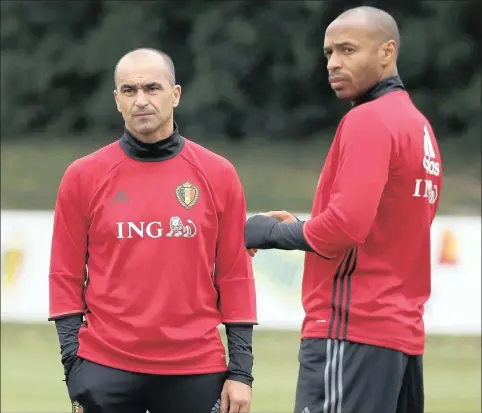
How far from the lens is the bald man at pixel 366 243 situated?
150 inches

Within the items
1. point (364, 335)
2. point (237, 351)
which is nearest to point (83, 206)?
point (237, 351)

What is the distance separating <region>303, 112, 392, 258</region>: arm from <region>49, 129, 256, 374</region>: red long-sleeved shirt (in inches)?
20.0

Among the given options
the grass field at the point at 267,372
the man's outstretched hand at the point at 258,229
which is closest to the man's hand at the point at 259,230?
the man's outstretched hand at the point at 258,229

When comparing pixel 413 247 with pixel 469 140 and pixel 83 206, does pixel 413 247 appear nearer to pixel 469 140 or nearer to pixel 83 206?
pixel 83 206

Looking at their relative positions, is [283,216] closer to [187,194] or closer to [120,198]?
[187,194]

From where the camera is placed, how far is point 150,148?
421 cm

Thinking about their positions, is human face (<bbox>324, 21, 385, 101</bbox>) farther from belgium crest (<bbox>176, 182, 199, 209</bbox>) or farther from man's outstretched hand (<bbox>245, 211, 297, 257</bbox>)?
belgium crest (<bbox>176, 182, 199, 209</bbox>)

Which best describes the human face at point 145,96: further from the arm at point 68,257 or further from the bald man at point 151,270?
A: the arm at point 68,257

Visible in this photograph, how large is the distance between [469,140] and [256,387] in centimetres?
1541

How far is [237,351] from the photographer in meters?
4.21

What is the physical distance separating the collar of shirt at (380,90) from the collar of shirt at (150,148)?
65 cm

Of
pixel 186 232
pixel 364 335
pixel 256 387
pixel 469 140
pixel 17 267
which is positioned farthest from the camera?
pixel 469 140

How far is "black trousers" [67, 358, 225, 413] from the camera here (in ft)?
13.4

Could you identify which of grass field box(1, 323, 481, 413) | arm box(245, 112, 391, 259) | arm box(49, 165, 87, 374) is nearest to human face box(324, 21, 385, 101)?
arm box(245, 112, 391, 259)
